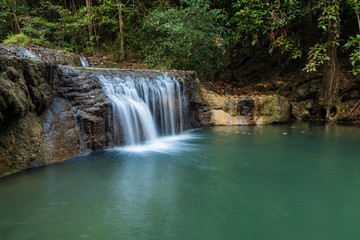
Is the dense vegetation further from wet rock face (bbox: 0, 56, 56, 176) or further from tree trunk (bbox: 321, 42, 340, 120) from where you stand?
wet rock face (bbox: 0, 56, 56, 176)

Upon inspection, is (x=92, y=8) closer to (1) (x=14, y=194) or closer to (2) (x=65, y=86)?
(2) (x=65, y=86)

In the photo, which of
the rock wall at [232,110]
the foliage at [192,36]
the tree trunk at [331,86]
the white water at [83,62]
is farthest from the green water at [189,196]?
the white water at [83,62]

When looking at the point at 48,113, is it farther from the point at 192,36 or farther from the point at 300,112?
the point at 300,112

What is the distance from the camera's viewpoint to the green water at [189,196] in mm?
2824

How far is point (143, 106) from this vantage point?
24.3ft

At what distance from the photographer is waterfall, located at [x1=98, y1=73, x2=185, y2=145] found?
261 inches

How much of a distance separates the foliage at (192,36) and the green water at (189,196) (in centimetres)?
548

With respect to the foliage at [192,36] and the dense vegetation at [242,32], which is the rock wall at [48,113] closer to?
the foliage at [192,36]

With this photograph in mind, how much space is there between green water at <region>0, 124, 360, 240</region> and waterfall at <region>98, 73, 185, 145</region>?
2.54 ft

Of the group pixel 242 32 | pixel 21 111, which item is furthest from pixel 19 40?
pixel 242 32

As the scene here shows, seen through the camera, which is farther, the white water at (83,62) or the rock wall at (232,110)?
the white water at (83,62)

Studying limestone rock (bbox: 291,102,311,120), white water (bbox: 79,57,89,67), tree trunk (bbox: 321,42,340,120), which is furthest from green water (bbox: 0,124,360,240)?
white water (bbox: 79,57,89,67)

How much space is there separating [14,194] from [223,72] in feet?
42.6

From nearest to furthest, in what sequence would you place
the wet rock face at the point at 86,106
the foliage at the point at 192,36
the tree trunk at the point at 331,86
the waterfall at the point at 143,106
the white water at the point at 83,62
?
the wet rock face at the point at 86,106
the waterfall at the point at 143,106
the tree trunk at the point at 331,86
the foliage at the point at 192,36
the white water at the point at 83,62
